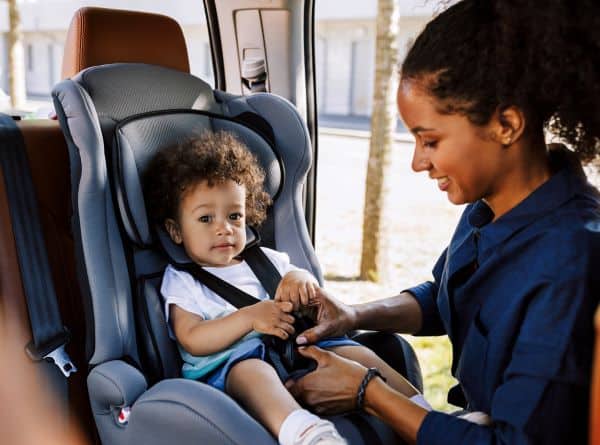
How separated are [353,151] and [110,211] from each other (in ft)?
27.0

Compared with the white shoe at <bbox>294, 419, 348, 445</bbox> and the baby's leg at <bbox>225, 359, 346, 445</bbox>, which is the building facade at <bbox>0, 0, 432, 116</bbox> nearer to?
the baby's leg at <bbox>225, 359, 346, 445</bbox>

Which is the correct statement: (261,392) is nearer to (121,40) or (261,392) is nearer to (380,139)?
(121,40)

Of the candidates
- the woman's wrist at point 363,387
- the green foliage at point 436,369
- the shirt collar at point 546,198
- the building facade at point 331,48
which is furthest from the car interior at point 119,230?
the building facade at point 331,48

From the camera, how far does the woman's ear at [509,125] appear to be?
1.34m

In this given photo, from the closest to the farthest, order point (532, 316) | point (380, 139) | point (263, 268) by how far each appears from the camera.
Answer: point (532, 316) < point (263, 268) < point (380, 139)

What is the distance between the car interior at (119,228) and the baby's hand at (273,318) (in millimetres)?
235

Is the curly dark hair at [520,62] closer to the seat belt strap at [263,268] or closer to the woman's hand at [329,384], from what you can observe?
the woman's hand at [329,384]

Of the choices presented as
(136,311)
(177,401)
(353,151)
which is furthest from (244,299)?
(353,151)

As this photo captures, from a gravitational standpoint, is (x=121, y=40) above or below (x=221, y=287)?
above

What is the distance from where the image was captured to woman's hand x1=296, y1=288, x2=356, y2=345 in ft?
6.16

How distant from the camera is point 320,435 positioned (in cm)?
147

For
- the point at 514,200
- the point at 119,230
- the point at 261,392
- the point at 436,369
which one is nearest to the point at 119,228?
the point at 119,230

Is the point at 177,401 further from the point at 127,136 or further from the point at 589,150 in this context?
the point at 589,150

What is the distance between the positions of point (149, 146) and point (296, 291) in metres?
0.61
